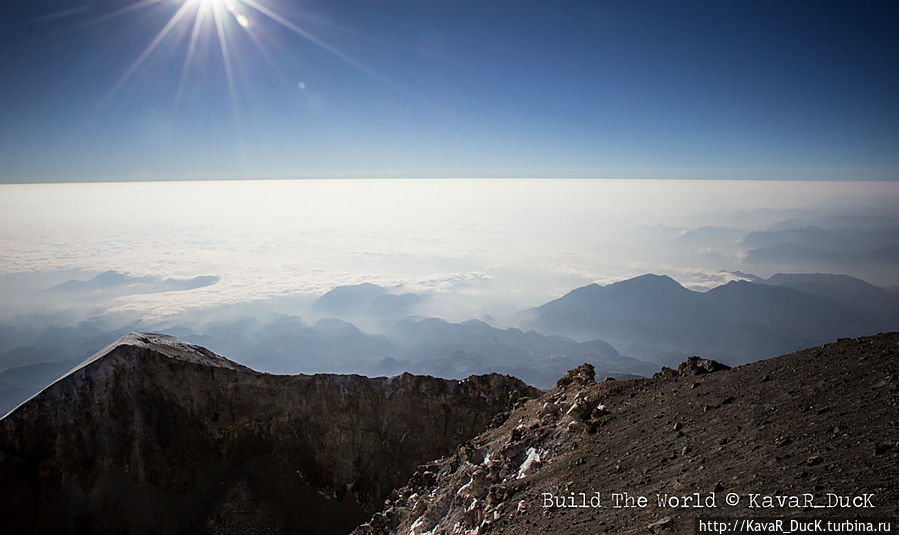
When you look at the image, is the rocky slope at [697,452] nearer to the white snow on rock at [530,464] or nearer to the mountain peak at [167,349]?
the white snow on rock at [530,464]

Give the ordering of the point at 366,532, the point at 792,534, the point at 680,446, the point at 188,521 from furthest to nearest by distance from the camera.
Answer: the point at 188,521 → the point at 366,532 → the point at 680,446 → the point at 792,534

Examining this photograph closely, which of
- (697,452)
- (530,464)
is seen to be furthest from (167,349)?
(697,452)

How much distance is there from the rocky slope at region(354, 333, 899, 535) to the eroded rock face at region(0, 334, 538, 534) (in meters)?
16.0

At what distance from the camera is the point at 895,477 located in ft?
27.5

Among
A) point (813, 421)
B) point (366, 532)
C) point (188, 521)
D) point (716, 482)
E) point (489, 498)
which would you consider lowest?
point (188, 521)

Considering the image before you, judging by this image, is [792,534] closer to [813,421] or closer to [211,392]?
[813,421]

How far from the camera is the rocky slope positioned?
938 centimetres

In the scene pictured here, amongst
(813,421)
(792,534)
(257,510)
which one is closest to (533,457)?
(813,421)

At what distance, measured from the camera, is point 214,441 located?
40188 mm

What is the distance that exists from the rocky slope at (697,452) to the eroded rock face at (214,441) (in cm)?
1601

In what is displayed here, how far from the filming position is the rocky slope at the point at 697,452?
9.38m

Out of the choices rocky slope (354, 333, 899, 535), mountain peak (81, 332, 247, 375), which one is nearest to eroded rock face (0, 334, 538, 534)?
mountain peak (81, 332, 247, 375)

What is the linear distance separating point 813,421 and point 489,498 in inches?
419

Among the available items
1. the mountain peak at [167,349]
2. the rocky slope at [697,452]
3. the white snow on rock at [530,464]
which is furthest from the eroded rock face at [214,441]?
the white snow on rock at [530,464]
